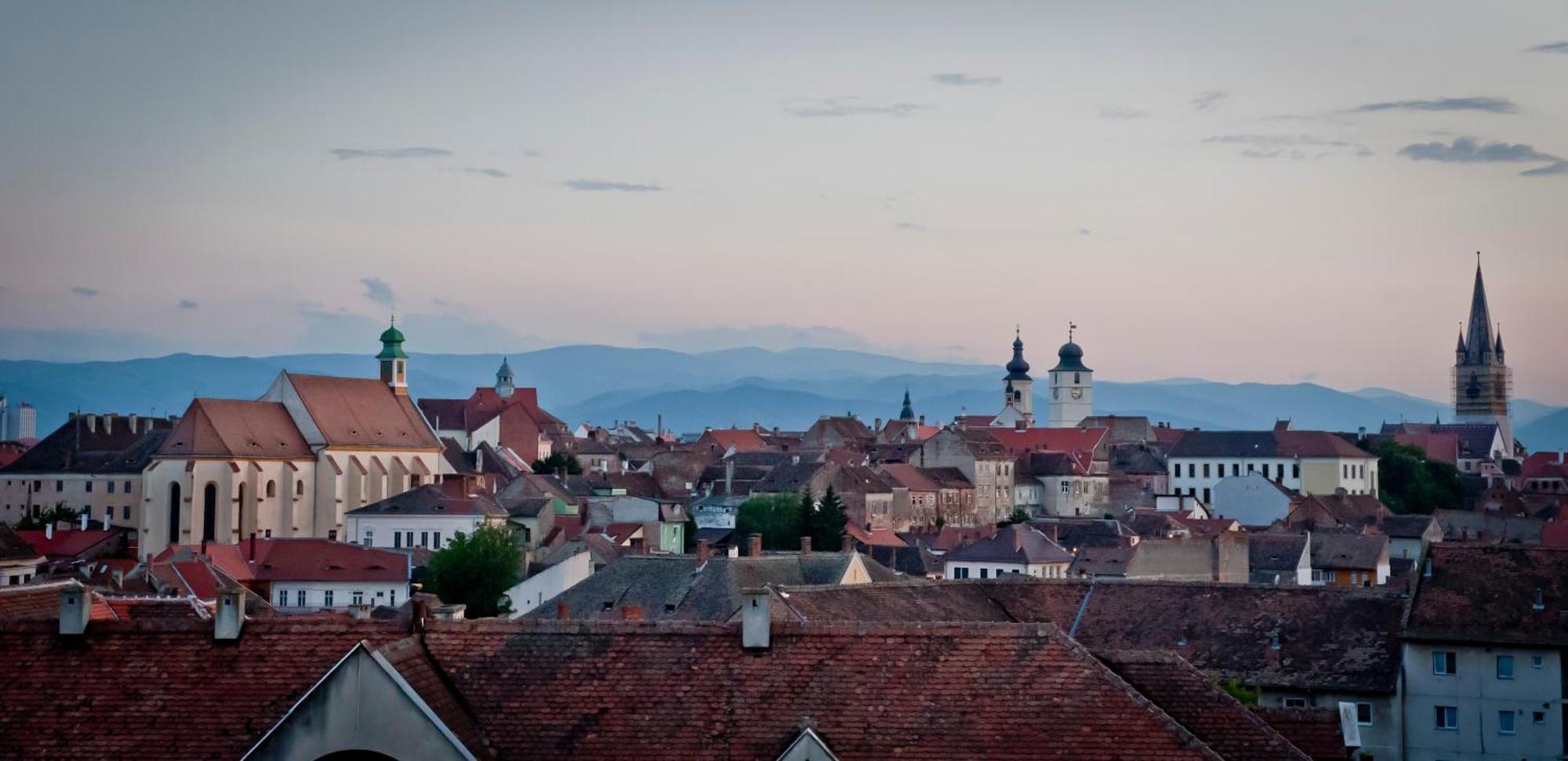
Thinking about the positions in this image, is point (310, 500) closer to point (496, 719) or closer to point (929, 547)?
point (929, 547)

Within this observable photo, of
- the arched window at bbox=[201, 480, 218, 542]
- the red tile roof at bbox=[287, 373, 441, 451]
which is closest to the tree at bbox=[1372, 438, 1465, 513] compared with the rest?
the red tile roof at bbox=[287, 373, 441, 451]

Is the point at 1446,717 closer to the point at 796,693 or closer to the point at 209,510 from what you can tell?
the point at 796,693

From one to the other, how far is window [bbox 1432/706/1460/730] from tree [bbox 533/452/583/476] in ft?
335

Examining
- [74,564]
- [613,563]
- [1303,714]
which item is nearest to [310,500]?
[74,564]

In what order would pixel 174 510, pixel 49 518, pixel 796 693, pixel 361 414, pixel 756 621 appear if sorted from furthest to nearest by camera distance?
pixel 361 414 < pixel 174 510 < pixel 49 518 < pixel 756 621 < pixel 796 693

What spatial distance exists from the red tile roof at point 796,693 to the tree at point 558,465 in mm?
121852

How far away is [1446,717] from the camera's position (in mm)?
43750

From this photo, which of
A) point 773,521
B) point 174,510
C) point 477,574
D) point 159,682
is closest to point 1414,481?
point 773,521

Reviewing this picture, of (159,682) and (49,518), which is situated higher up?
(159,682)

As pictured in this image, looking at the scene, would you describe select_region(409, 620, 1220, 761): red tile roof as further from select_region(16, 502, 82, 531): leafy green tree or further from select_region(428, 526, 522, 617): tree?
select_region(16, 502, 82, 531): leafy green tree

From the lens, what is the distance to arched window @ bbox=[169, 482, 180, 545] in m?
113

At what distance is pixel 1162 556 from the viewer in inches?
3182

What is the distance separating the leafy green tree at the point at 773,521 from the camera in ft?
348

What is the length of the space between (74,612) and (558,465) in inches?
4923
